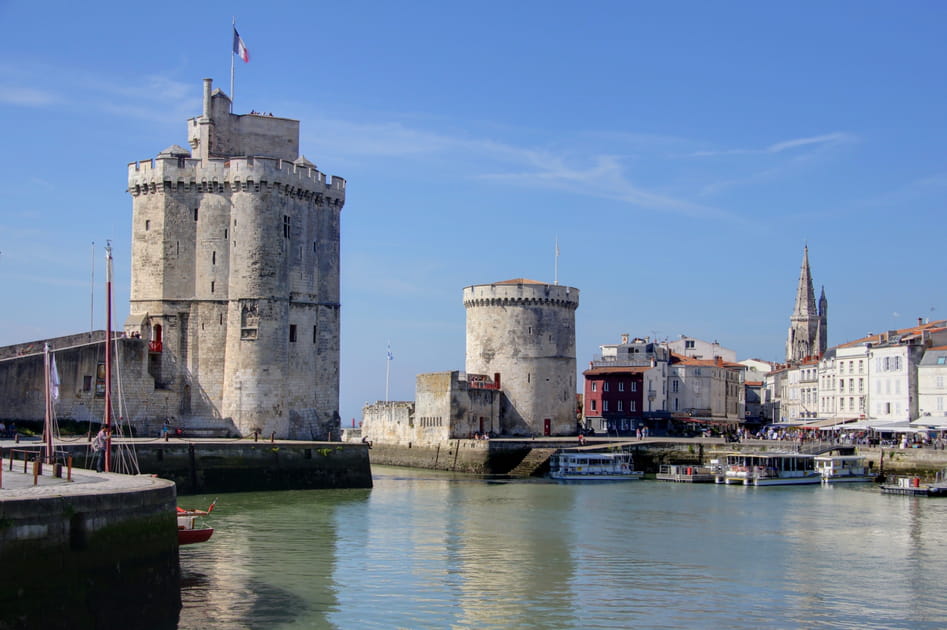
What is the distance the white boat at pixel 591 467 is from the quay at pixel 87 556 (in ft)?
105

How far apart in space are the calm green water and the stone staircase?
39.8 feet

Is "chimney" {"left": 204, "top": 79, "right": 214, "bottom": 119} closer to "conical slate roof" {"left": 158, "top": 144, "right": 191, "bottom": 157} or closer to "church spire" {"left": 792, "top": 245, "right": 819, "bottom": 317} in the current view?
"conical slate roof" {"left": 158, "top": 144, "right": 191, "bottom": 157}

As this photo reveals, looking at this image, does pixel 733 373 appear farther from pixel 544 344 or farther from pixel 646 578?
pixel 646 578

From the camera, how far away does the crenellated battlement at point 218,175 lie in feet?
136

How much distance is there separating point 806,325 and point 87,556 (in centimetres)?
10359

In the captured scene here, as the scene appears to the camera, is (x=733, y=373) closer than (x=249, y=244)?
No

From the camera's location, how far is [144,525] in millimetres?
16766

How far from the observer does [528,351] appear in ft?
194

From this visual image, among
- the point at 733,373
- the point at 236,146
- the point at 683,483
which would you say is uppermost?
the point at 236,146

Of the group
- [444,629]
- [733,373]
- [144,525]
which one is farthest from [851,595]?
[733,373]

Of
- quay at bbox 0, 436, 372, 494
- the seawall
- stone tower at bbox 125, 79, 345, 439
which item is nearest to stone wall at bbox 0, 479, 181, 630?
quay at bbox 0, 436, 372, 494

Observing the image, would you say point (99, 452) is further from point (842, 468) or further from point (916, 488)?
point (842, 468)

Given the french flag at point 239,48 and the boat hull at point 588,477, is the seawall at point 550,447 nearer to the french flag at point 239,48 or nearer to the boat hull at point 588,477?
the boat hull at point 588,477

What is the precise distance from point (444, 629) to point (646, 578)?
602cm
